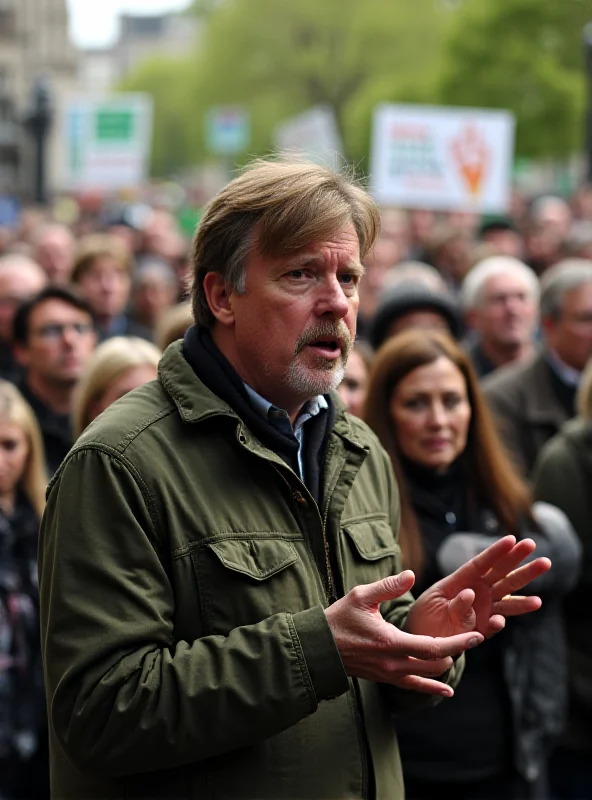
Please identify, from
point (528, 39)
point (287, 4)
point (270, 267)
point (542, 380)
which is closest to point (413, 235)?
point (542, 380)

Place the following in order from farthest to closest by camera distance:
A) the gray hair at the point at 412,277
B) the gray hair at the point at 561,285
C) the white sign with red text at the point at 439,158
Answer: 1. the white sign with red text at the point at 439,158
2. the gray hair at the point at 412,277
3. the gray hair at the point at 561,285

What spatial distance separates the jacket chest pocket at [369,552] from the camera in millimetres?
2668

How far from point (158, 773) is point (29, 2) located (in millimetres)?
76638

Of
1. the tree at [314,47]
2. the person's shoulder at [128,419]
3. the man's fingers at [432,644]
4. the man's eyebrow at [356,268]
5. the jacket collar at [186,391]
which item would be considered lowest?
the tree at [314,47]

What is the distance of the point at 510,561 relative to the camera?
2564 millimetres

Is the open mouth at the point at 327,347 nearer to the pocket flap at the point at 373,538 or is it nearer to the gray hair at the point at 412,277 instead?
the pocket flap at the point at 373,538

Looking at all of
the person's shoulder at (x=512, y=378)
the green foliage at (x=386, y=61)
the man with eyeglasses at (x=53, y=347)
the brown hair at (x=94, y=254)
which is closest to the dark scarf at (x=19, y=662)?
the man with eyeglasses at (x=53, y=347)

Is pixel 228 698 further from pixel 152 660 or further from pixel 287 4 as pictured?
pixel 287 4

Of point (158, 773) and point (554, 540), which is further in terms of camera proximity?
point (554, 540)

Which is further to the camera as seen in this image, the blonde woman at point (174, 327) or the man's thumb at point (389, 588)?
the blonde woman at point (174, 327)

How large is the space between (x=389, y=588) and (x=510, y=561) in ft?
1.08

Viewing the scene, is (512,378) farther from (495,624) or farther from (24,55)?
(24,55)

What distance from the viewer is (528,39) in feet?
123

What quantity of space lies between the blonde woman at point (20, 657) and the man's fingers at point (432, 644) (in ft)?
6.73
